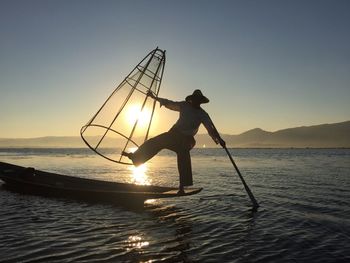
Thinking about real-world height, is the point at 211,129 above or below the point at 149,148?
above

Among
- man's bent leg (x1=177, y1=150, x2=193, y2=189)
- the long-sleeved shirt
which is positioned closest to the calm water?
man's bent leg (x1=177, y1=150, x2=193, y2=189)

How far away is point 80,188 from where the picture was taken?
598 inches

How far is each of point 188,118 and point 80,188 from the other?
246 inches

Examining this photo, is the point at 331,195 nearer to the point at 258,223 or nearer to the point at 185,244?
the point at 258,223

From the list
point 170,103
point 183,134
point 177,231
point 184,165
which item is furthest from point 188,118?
point 177,231

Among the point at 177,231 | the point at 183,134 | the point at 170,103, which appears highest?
the point at 170,103

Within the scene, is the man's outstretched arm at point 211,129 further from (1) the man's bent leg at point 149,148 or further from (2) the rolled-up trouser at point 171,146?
(1) the man's bent leg at point 149,148

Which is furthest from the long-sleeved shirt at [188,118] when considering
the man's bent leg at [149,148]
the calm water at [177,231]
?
the calm water at [177,231]

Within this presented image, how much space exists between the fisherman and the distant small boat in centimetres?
139

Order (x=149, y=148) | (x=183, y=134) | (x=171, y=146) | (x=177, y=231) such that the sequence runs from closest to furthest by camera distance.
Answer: (x=177, y=231)
(x=183, y=134)
(x=171, y=146)
(x=149, y=148)

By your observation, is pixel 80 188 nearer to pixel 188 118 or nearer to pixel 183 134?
pixel 183 134

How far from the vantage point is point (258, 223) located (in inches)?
433

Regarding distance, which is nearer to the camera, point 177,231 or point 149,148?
point 177,231

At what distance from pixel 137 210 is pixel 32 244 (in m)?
5.24
